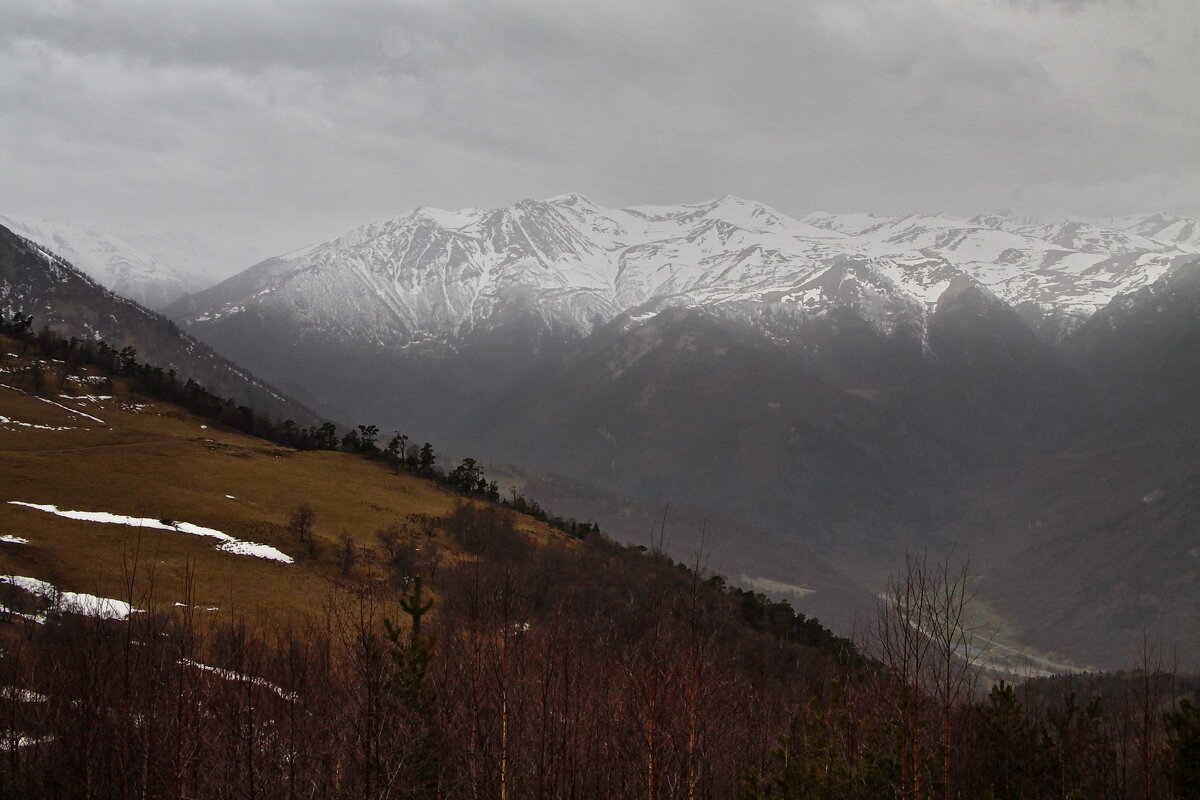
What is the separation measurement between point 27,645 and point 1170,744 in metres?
61.1

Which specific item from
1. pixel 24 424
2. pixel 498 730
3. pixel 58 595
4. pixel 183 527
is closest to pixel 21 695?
pixel 498 730

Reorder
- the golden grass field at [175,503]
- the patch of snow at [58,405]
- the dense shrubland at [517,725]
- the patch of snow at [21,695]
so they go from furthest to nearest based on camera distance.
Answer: the patch of snow at [58,405] → the golden grass field at [175,503] → the patch of snow at [21,695] → the dense shrubland at [517,725]

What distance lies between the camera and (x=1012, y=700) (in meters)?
51.7

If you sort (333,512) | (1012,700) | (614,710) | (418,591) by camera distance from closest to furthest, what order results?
(418,591) → (614,710) → (1012,700) → (333,512)

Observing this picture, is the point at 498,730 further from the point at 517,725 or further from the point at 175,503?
the point at 175,503

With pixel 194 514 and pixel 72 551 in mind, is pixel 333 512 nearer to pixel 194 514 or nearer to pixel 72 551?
pixel 194 514

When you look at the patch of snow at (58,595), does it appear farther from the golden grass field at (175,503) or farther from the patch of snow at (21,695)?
the patch of snow at (21,695)

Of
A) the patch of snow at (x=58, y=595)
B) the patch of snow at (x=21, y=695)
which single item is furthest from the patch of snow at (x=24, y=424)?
the patch of snow at (x=21, y=695)

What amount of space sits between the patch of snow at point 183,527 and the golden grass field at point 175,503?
168 centimetres

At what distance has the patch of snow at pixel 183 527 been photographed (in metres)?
124

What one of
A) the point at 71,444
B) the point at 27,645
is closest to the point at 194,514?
the point at 71,444

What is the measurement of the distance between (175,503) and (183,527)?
10447mm

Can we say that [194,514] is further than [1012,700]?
Yes

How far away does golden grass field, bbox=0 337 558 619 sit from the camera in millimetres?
104031
